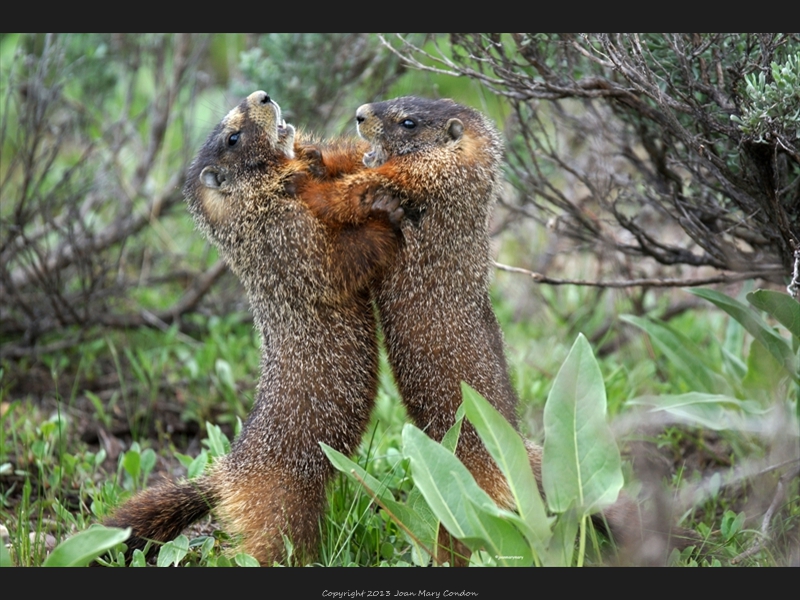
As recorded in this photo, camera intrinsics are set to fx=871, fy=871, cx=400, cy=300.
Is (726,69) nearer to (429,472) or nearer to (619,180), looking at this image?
(619,180)

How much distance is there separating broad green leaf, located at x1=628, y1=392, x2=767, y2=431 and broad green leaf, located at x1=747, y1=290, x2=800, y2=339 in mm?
530

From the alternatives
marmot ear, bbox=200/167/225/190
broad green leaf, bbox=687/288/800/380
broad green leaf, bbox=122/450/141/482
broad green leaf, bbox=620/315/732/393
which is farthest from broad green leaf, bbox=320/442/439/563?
broad green leaf, bbox=620/315/732/393

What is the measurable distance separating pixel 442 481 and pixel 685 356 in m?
2.32

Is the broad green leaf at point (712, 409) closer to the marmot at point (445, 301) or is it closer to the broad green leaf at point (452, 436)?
the marmot at point (445, 301)

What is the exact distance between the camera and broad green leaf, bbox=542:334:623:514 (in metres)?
3.06

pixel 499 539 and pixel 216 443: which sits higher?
pixel 499 539

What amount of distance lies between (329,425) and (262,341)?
1.80 ft

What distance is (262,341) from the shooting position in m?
3.99

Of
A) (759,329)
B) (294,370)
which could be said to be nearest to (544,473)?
(294,370)

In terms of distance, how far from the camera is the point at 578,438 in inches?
121

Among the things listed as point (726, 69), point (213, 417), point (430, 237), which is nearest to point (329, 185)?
point (430, 237)

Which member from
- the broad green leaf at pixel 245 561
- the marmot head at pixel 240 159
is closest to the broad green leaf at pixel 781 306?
the marmot head at pixel 240 159

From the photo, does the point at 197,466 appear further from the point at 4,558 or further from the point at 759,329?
the point at 759,329

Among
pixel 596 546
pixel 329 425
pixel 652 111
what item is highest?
pixel 652 111
